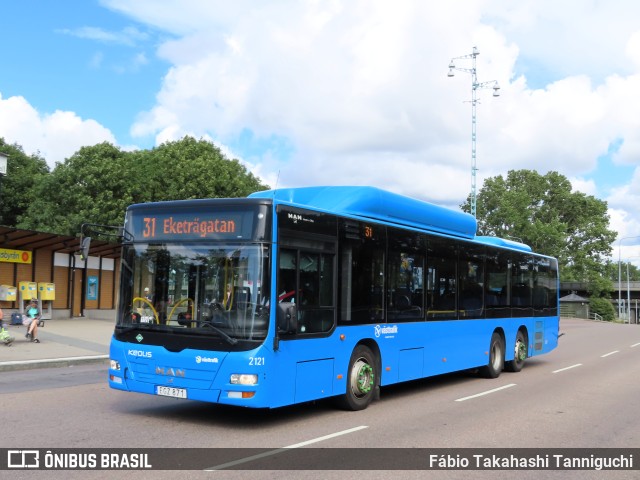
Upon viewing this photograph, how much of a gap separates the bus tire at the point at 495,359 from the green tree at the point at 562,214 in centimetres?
5611

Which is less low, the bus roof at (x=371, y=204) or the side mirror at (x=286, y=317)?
the bus roof at (x=371, y=204)

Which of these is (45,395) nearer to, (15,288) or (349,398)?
(349,398)

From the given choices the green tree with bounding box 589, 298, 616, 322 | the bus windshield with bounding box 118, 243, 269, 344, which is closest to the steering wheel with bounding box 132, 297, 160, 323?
the bus windshield with bounding box 118, 243, 269, 344

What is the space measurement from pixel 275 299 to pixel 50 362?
9.02 metres

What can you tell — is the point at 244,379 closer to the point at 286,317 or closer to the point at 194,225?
the point at 286,317

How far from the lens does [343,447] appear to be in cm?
719

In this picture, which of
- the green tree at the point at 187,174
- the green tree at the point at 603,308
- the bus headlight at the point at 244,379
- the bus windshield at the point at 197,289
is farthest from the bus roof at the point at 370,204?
the green tree at the point at 603,308

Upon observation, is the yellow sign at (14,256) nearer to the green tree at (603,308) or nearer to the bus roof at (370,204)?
the bus roof at (370,204)

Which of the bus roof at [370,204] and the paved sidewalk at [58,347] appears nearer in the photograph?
the bus roof at [370,204]

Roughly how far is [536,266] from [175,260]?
1130 cm

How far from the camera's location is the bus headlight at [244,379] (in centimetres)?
762

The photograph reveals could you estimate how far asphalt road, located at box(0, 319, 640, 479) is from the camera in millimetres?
7129

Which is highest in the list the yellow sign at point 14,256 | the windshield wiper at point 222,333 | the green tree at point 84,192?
the green tree at point 84,192

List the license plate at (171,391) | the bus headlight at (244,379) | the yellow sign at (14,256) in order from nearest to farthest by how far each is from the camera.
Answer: the bus headlight at (244,379)
the license plate at (171,391)
the yellow sign at (14,256)
